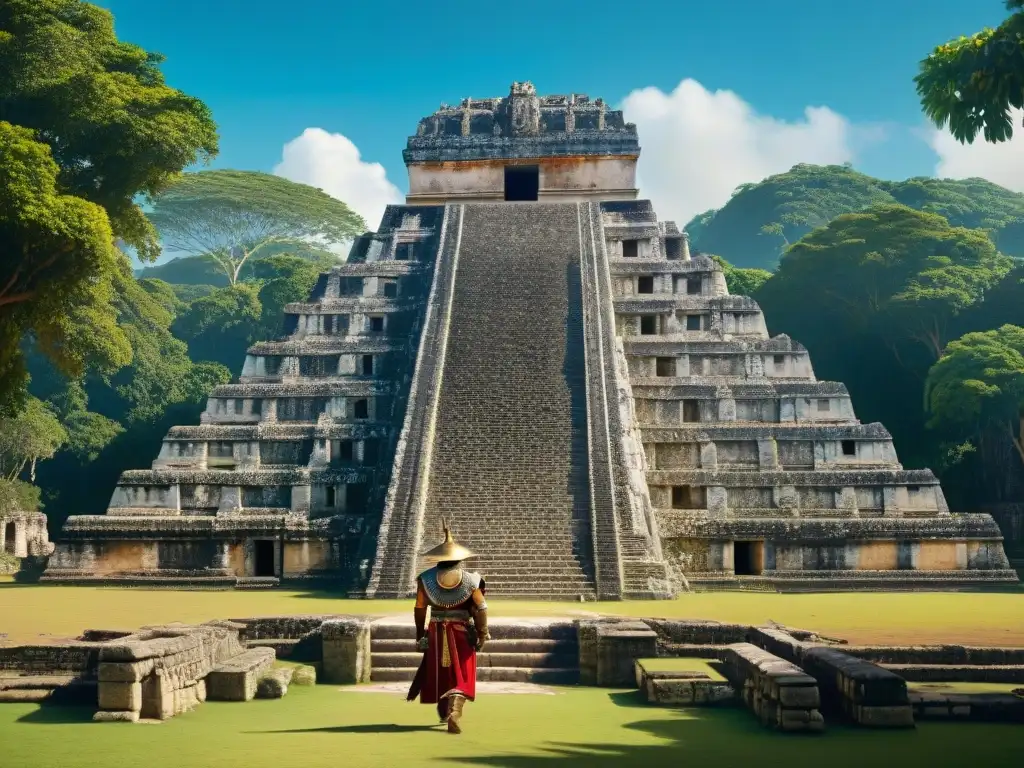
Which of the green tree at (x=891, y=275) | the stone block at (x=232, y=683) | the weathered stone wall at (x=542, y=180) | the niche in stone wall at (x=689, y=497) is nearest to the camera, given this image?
the stone block at (x=232, y=683)

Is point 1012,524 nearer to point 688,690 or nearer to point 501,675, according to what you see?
point 501,675

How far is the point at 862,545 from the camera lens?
21.5 meters

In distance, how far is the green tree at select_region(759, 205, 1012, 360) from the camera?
38312 mm

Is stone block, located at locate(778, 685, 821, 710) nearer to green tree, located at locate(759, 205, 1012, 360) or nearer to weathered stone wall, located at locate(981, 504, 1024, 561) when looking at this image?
weathered stone wall, located at locate(981, 504, 1024, 561)

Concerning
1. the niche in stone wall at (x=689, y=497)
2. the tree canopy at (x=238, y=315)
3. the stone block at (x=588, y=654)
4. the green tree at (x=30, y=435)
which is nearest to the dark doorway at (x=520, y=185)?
the niche in stone wall at (x=689, y=497)

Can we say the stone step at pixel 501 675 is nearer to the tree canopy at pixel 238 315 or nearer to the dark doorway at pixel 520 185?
the dark doorway at pixel 520 185

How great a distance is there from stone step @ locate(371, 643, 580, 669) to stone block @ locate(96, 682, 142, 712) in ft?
10.3

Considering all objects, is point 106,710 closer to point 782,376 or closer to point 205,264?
point 782,376

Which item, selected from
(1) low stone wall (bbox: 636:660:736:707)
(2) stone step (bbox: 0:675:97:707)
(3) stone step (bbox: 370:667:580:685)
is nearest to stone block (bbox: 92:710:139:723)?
(2) stone step (bbox: 0:675:97:707)

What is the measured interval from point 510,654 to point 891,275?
30.9 metres

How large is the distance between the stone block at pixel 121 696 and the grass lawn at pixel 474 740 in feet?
0.70

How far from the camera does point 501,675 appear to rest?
473 inches

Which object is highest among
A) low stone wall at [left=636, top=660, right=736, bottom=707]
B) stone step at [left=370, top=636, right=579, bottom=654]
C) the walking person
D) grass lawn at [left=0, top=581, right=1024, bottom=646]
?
the walking person

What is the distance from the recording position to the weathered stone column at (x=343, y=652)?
1173cm
